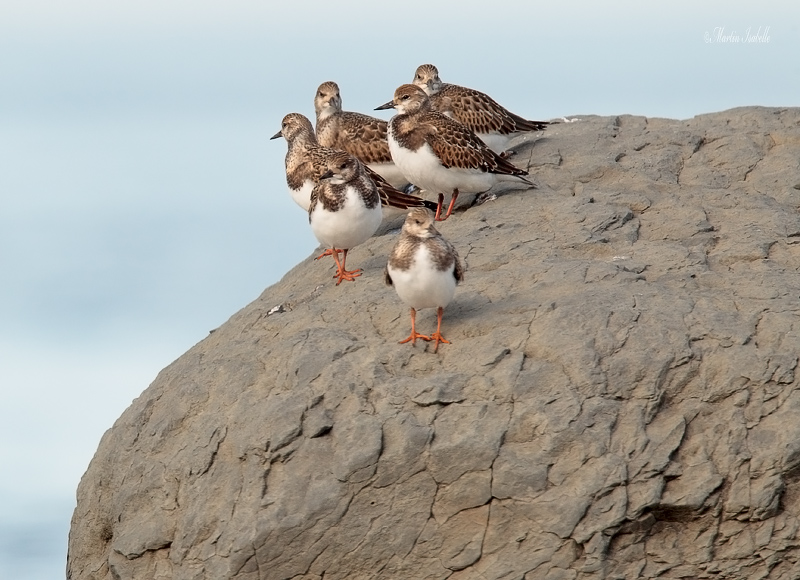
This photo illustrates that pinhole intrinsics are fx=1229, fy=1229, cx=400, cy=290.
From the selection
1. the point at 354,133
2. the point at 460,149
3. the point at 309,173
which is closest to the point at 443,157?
the point at 460,149

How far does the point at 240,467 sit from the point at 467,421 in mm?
1900

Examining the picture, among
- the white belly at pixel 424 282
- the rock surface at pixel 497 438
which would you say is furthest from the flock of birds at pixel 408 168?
the rock surface at pixel 497 438

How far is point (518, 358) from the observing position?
31.4 feet

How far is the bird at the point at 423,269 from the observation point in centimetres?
956

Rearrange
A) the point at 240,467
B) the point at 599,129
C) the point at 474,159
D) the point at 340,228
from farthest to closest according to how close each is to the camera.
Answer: the point at 599,129 → the point at 474,159 → the point at 340,228 → the point at 240,467

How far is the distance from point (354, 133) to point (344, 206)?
11.0 ft

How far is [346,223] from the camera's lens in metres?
11.3

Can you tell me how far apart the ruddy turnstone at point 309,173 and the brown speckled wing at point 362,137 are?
782 millimetres

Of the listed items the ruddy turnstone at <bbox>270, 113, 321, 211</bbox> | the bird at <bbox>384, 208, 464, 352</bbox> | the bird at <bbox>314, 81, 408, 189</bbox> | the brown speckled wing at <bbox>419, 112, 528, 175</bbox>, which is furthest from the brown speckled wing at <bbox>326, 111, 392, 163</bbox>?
the bird at <bbox>384, 208, 464, 352</bbox>

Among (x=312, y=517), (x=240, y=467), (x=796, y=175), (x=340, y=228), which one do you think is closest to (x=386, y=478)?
(x=312, y=517)

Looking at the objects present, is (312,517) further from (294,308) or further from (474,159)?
(474,159)

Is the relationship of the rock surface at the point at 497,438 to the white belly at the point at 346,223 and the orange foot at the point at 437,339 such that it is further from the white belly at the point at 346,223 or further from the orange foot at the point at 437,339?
the white belly at the point at 346,223

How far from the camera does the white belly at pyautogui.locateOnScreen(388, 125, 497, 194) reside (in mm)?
12844

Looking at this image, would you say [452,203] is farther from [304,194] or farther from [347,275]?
[347,275]
